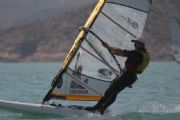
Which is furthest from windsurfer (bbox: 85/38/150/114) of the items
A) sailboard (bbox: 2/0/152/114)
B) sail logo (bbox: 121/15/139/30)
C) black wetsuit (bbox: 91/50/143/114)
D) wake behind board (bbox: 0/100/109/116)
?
sail logo (bbox: 121/15/139/30)

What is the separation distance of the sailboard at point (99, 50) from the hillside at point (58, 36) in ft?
399

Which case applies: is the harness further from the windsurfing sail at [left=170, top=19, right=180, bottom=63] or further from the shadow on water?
the windsurfing sail at [left=170, top=19, right=180, bottom=63]

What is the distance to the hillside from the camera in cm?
14050

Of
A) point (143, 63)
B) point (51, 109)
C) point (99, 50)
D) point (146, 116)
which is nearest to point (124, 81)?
point (143, 63)

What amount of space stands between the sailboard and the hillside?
12157 cm

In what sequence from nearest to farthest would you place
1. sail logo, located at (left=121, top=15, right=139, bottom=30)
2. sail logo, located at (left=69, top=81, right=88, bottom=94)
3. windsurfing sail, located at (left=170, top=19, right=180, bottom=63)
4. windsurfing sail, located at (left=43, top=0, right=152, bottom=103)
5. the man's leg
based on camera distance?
1. the man's leg
2. windsurfing sail, located at (left=43, top=0, right=152, bottom=103)
3. sail logo, located at (left=121, top=15, right=139, bottom=30)
4. sail logo, located at (left=69, top=81, right=88, bottom=94)
5. windsurfing sail, located at (left=170, top=19, right=180, bottom=63)

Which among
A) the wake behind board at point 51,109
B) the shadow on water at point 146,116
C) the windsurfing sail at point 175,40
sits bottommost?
the shadow on water at point 146,116

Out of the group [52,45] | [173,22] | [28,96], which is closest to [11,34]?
[52,45]

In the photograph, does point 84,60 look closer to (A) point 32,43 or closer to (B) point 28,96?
(B) point 28,96

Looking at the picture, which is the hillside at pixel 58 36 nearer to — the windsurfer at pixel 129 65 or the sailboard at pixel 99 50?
the sailboard at pixel 99 50

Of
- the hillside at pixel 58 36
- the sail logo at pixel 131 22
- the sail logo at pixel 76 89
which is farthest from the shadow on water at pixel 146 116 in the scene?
the hillside at pixel 58 36

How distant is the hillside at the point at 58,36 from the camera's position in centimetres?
14050

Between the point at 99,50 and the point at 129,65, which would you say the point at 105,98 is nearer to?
the point at 129,65

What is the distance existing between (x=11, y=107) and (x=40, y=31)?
15184 cm
